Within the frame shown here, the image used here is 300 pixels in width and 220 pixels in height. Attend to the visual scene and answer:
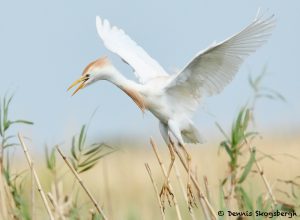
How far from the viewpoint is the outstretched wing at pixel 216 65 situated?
399 cm

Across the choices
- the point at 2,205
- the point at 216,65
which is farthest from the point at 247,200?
the point at 2,205

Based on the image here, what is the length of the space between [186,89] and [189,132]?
23cm

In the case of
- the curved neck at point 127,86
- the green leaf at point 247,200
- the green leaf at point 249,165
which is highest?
the curved neck at point 127,86

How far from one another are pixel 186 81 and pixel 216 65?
18 cm

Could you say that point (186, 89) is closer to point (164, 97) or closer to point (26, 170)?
point (164, 97)

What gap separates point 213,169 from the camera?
474 cm

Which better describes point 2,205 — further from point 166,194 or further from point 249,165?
point 249,165

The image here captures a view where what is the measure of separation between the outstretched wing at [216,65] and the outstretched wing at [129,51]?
288mm

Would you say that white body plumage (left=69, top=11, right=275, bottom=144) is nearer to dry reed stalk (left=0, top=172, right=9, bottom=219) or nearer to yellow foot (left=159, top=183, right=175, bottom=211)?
yellow foot (left=159, top=183, right=175, bottom=211)

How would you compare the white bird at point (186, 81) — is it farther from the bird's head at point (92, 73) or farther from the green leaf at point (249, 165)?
the green leaf at point (249, 165)

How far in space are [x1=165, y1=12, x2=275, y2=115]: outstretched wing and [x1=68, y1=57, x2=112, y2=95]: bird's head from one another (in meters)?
0.34

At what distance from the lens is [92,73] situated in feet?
13.7

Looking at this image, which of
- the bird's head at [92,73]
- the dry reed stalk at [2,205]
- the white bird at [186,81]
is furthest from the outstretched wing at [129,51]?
the dry reed stalk at [2,205]

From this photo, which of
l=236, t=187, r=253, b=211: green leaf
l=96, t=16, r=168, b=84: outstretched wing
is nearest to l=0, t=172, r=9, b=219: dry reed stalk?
A: l=236, t=187, r=253, b=211: green leaf
